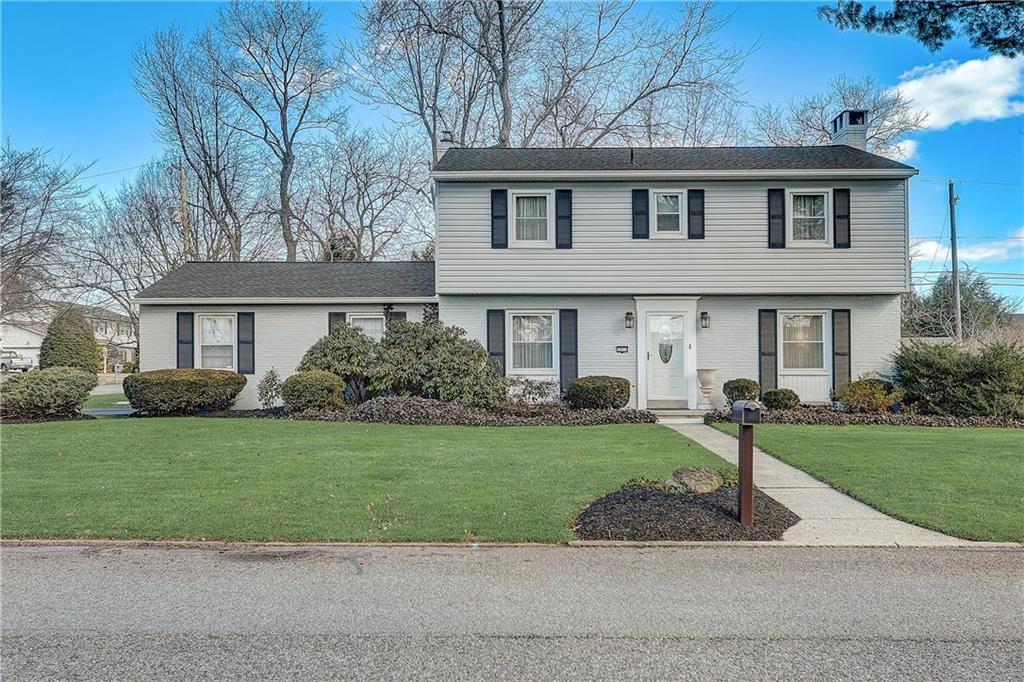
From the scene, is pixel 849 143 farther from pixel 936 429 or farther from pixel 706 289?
pixel 936 429

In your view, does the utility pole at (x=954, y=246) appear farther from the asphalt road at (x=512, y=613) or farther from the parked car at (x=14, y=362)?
the parked car at (x=14, y=362)

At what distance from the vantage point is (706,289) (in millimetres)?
15719

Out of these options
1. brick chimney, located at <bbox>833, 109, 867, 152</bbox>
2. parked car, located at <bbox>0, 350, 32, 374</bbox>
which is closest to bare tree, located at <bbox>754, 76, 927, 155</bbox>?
brick chimney, located at <bbox>833, 109, 867, 152</bbox>

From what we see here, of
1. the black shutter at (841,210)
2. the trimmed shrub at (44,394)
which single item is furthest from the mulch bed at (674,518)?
the trimmed shrub at (44,394)

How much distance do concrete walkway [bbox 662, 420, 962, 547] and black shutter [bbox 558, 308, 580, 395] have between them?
7.20 m

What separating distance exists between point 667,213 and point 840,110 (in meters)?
21.2

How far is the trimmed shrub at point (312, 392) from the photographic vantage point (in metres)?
14.5

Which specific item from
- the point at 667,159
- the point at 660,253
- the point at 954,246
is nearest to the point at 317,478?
the point at 660,253

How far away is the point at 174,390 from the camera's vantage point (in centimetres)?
1460

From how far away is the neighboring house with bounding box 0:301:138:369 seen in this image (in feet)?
54.5

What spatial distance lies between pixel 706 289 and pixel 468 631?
520 inches

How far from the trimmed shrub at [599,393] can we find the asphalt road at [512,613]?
9.40 meters

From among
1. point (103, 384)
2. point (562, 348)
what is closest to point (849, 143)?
point (562, 348)

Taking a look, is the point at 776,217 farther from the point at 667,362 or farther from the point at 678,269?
the point at 667,362
